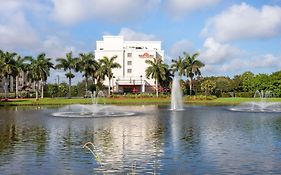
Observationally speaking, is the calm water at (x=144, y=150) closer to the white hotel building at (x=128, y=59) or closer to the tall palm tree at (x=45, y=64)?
the tall palm tree at (x=45, y=64)

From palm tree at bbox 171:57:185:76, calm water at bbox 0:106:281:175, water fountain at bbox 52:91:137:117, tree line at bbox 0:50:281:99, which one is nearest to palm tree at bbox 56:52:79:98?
tree line at bbox 0:50:281:99

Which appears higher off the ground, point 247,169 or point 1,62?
point 1,62

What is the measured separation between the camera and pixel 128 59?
145750 mm

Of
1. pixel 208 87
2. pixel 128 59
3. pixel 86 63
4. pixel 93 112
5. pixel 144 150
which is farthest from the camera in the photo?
pixel 128 59

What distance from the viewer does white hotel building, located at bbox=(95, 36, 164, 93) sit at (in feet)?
456

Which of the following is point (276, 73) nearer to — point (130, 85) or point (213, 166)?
point (130, 85)

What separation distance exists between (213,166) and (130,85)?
402 ft

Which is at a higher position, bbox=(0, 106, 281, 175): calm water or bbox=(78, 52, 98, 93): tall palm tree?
bbox=(78, 52, 98, 93): tall palm tree

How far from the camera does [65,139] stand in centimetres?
2491

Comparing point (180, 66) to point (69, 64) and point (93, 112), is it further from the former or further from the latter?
point (93, 112)

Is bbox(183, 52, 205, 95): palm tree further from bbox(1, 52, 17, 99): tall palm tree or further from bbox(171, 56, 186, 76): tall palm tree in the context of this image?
bbox(1, 52, 17, 99): tall palm tree


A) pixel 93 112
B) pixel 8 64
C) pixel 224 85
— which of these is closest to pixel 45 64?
pixel 8 64

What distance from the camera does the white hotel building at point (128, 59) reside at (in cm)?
13900

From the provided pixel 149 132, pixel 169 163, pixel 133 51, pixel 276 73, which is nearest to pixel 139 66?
pixel 133 51
